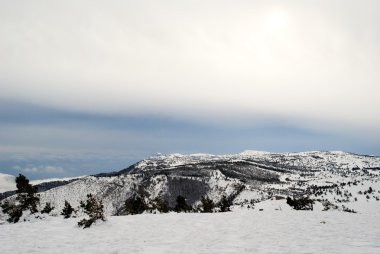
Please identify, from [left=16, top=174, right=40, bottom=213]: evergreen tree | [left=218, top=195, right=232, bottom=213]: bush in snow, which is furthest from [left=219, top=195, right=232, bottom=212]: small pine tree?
[left=16, top=174, right=40, bottom=213]: evergreen tree

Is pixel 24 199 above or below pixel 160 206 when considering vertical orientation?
above

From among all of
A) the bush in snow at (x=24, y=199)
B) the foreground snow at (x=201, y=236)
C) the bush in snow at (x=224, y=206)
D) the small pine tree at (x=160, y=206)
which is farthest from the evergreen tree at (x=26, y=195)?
the bush in snow at (x=224, y=206)

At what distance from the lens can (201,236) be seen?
22.4 metres

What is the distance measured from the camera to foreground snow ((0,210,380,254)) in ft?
59.3

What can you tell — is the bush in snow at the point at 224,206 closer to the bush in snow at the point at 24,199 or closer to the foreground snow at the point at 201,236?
the foreground snow at the point at 201,236

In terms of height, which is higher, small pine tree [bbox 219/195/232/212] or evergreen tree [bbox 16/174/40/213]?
evergreen tree [bbox 16/174/40/213]

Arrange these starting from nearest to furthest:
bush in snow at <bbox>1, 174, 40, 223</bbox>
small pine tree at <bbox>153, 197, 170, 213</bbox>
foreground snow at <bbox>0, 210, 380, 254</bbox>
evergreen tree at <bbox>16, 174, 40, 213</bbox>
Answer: foreground snow at <bbox>0, 210, 380, 254</bbox> < bush in snow at <bbox>1, 174, 40, 223</bbox> < evergreen tree at <bbox>16, 174, 40, 213</bbox> < small pine tree at <bbox>153, 197, 170, 213</bbox>

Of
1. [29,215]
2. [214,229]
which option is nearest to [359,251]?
[214,229]

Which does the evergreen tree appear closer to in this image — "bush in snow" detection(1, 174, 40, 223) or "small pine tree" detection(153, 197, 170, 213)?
"bush in snow" detection(1, 174, 40, 223)

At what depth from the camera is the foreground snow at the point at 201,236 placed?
59.3ft

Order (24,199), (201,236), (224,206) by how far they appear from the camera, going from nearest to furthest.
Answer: (201,236)
(24,199)
(224,206)

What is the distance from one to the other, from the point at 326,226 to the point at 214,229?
7.49 meters

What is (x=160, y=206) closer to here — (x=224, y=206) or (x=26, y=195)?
(x=224, y=206)

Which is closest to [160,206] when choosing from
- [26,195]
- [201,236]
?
[26,195]
